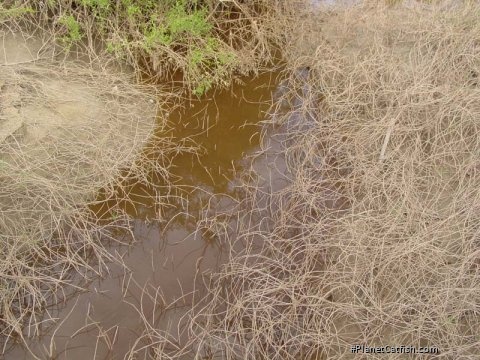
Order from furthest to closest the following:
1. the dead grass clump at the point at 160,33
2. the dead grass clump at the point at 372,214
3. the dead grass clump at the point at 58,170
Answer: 1. the dead grass clump at the point at 160,33
2. the dead grass clump at the point at 58,170
3. the dead grass clump at the point at 372,214

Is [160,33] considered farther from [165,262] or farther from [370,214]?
[370,214]

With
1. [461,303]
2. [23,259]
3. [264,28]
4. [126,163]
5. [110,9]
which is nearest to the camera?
[461,303]

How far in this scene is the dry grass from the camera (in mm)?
2582

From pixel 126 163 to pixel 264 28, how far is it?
1.95 metres

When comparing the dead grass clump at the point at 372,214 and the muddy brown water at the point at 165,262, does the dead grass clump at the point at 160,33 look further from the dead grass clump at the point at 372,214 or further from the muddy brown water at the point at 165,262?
the dead grass clump at the point at 372,214

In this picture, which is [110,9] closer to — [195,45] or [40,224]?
[195,45]

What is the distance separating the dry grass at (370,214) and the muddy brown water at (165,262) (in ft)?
0.63

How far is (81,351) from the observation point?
2.61 meters

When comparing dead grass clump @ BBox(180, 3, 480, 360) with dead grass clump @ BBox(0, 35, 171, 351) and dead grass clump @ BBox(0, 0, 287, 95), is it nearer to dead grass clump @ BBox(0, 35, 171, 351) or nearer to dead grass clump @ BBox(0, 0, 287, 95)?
dead grass clump @ BBox(0, 0, 287, 95)

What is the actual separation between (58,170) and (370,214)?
2219 millimetres

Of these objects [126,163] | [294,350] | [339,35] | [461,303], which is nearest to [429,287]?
[461,303]

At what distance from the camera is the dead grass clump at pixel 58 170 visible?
2.80m

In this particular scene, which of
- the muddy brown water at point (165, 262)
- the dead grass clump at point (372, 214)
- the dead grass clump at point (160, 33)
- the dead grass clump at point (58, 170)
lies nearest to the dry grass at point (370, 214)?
the dead grass clump at point (372, 214)

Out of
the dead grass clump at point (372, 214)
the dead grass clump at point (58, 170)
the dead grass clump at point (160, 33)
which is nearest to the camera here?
the dead grass clump at point (372, 214)
